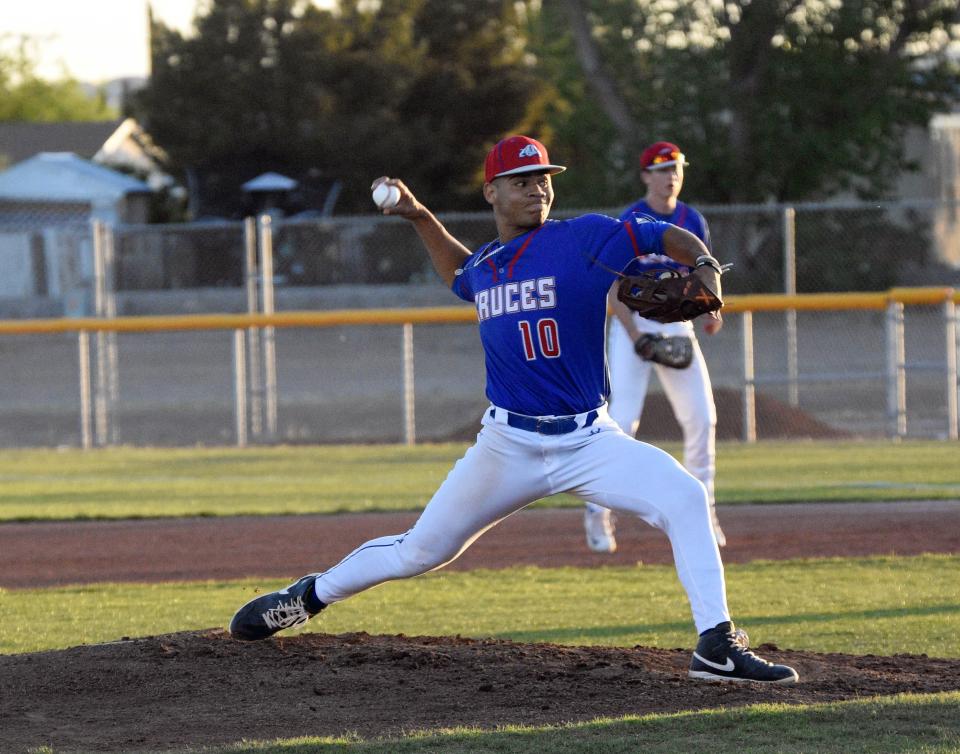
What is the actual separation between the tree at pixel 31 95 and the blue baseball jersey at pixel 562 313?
199ft

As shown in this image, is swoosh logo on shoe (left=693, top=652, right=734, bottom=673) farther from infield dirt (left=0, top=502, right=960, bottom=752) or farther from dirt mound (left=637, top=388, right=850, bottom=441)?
dirt mound (left=637, top=388, right=850, bottom=441)

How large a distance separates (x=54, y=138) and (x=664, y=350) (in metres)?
46.5

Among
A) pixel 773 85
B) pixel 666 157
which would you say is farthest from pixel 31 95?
pixel 666 157

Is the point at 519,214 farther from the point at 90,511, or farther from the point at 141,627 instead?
the point at 90,511

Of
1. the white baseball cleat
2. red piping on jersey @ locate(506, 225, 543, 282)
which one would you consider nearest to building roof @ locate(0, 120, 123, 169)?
the white baseball cleat

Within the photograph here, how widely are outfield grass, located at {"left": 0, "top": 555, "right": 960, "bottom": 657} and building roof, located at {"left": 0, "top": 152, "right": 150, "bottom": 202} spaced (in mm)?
31606

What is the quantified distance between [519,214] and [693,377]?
3269mm

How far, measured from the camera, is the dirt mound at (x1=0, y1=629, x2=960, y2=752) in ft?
15.3

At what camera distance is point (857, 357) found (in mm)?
23172

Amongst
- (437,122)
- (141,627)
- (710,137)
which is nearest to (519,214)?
(141,627)

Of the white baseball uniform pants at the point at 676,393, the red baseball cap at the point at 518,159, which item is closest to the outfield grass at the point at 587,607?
the white baseball uniform pants at the point at 676,393

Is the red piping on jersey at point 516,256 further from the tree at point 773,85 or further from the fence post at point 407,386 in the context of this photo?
the tree at point 773,85

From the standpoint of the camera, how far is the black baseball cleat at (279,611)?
5391 millimetres

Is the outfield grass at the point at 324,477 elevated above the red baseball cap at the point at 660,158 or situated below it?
below
